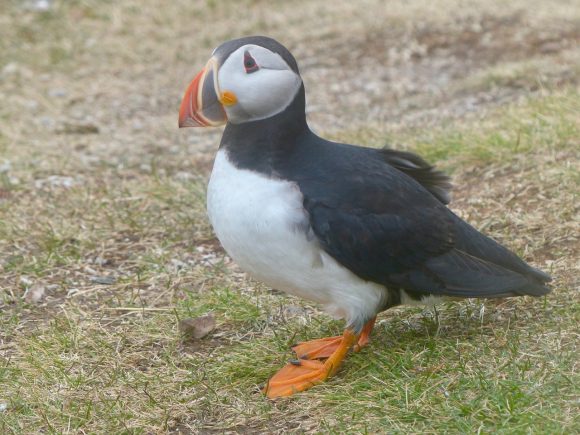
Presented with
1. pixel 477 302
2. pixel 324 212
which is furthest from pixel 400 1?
pixel 324 212

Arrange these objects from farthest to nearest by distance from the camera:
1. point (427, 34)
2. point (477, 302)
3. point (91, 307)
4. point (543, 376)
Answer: point (427, 34) → point (91, 307) → point (477, 302) → point (543, 376)

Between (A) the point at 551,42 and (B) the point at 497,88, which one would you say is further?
(A) the point at 551,42

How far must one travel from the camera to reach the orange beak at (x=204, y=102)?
3.66 metres

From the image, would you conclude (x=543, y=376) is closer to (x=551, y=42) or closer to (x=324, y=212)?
(x=324, y=212)

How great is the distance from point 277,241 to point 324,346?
0.65m

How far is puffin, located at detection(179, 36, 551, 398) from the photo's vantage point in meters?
3.58

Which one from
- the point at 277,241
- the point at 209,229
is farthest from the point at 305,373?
the point at 209,229

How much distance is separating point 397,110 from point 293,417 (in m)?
4.57

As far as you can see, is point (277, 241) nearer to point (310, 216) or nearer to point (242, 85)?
point (310, 216)

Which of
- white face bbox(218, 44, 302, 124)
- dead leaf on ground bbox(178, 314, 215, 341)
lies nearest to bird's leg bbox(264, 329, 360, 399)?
dead leaf on ground bbox(178, 314, 215, 341)

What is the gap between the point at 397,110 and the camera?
307 inches

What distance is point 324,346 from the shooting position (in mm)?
4008

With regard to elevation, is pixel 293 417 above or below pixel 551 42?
below

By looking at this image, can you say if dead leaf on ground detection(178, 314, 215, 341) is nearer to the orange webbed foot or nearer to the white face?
the orange webbed foot
